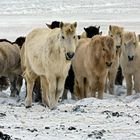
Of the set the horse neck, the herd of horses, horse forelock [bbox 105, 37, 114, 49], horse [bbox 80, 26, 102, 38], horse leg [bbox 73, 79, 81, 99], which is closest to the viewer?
the herd of horses

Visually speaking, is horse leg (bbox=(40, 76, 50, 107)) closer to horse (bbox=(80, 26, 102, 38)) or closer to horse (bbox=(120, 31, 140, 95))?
horse (bbox=(120, 31, 140, 95))

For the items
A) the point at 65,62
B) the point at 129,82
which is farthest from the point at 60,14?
the point at 65,62

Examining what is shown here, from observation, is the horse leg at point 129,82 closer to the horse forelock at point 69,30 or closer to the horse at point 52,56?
the horse at point 52,56

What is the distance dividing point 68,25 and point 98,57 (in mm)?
2253

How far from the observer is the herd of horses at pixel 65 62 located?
373 inches

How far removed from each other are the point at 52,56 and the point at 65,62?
27 cm

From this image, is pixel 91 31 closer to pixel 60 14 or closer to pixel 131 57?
pixel 131 57

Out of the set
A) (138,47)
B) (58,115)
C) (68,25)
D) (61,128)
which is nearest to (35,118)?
(58,115)

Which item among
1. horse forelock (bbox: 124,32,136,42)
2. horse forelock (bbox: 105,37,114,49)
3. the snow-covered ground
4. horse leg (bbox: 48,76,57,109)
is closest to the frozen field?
horse forelock (bbox: 124,32,136,42)

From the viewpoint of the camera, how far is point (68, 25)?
9.12m

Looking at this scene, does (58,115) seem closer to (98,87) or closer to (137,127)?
(137,127)

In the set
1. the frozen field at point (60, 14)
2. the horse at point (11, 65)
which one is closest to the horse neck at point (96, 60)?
the horse at point (11, 65)

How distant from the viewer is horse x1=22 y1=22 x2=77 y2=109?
902 cm

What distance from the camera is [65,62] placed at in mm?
9477
